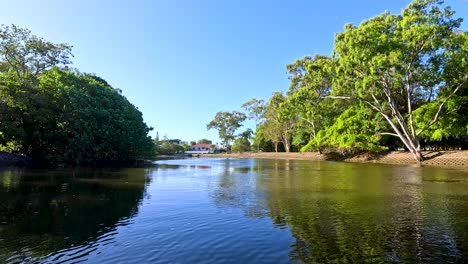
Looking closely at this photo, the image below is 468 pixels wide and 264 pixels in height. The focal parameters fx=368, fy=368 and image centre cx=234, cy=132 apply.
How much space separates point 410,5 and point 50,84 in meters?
39.7

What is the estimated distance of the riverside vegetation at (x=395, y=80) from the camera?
36.2 m

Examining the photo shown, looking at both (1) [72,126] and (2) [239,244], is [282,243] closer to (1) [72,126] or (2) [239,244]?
(2) [239,244]

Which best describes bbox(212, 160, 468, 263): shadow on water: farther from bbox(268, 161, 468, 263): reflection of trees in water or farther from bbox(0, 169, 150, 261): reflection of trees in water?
bbox(0, 169, 150, 261): reflection of trees in water

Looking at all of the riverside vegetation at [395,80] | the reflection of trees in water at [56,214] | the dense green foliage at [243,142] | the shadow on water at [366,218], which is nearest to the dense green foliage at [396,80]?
the riverside vegetation at [395,80]

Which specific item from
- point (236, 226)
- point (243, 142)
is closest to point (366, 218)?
point (236, 226)

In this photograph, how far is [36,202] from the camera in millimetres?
14406

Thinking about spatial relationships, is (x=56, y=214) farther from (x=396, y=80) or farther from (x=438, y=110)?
(x=438, y=110)

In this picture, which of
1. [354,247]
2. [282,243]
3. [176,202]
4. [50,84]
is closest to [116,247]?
[282,243]

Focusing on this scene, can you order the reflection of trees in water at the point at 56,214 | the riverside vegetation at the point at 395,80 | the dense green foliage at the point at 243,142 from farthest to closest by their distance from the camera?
the dense green foliage at the point at 243,142, the riverside vegetation at the point at 395,80, the reflection of trees in water at the point at 56,214

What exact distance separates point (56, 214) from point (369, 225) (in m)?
9.81

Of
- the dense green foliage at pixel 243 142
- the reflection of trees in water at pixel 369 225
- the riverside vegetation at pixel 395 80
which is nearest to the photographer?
the reflection of trees in water at pixel 369 225

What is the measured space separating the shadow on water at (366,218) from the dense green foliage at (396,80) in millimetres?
20898

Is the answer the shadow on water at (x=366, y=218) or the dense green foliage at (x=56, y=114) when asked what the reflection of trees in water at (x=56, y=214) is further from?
the dense green foliage at (x=56, y=114)

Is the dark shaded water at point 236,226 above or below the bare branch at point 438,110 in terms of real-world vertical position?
below
